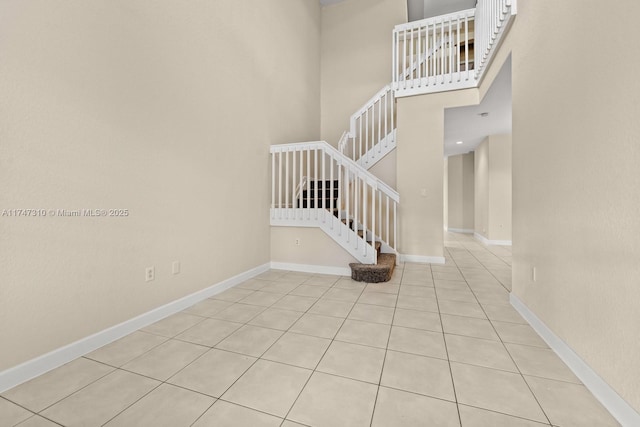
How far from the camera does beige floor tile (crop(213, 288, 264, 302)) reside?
2639 mm

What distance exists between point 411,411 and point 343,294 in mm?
1597

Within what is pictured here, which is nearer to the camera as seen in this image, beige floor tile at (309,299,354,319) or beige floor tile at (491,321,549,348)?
beige floor tile at (491,321,549,348)

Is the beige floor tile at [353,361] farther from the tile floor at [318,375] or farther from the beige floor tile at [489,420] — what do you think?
the beige floor tile at [489,420]

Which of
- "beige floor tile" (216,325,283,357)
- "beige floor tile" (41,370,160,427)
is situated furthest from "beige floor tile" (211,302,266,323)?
"beige floor tile" (41,370,160,427)

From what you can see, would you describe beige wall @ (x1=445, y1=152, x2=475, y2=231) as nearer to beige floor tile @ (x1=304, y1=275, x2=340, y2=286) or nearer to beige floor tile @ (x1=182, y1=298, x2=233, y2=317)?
beige floor tile @ (x1=304, y1=275, x2=340, y2=286)

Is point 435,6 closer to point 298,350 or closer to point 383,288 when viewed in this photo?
point 383,288

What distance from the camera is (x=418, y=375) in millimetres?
1452

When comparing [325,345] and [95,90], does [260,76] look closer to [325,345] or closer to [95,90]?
[95,90]

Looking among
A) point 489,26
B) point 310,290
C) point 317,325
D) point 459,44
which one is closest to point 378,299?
point 310,290

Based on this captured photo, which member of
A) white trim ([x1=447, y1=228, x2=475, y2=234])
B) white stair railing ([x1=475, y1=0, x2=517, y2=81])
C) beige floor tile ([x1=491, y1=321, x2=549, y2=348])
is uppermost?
white stair railing ([x1=475, y1=0, x2=517, y2=81])

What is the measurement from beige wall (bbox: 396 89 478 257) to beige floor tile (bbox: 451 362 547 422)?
9.58ft

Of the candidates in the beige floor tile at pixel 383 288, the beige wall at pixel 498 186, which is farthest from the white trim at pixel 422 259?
the beige wall at pixel 498 186

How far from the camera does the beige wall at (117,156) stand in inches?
55.1

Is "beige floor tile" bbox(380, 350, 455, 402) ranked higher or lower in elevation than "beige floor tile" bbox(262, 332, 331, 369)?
lower
